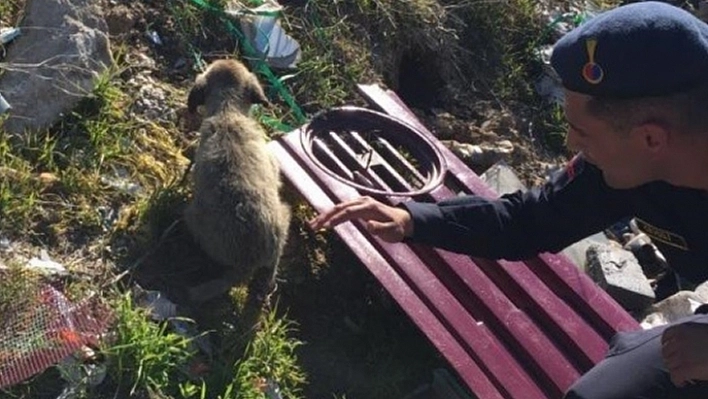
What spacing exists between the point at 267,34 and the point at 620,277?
2298 mm

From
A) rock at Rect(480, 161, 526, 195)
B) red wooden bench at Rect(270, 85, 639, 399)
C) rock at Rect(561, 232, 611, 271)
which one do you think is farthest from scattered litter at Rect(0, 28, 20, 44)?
rock at Rect(561, 232, 611, 271)

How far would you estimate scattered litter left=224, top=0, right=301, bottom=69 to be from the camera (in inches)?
241

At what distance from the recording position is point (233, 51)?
609 centimetres

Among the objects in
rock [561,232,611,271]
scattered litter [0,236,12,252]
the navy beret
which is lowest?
rock [561,232,611,271]

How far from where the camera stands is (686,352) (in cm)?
351

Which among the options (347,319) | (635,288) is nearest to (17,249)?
(347,319)

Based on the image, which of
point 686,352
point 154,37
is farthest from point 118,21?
point 686,352

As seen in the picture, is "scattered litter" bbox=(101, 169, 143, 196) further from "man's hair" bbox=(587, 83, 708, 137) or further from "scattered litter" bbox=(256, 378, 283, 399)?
"man's hair" bbox=(587, 83, 708, 137)

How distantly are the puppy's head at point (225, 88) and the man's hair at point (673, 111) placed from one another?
231 cm

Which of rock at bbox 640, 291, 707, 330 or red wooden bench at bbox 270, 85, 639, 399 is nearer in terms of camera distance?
red wooden bench at bbox 270, 85, 639, 399

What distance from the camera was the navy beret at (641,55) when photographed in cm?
339

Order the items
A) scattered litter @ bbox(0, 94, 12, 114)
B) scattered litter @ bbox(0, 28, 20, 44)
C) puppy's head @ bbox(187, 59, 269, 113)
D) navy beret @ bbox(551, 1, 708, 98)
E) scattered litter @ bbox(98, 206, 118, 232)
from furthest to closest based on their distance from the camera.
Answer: scattered litter @ bbox(0, 28, 20, 44) → puppy's head @ bbox(187, 59, 269, 113) → scattered litter @ bbox(0, 94, 12, 114) → scattered litter @ bbox(98, 206, 118, 232) → navy beret @ bbox(551, 1, 708, 98)

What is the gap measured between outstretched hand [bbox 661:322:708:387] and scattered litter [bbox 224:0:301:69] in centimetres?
316

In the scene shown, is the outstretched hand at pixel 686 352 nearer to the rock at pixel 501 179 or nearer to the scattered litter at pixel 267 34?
the rock at pixel 501 179
